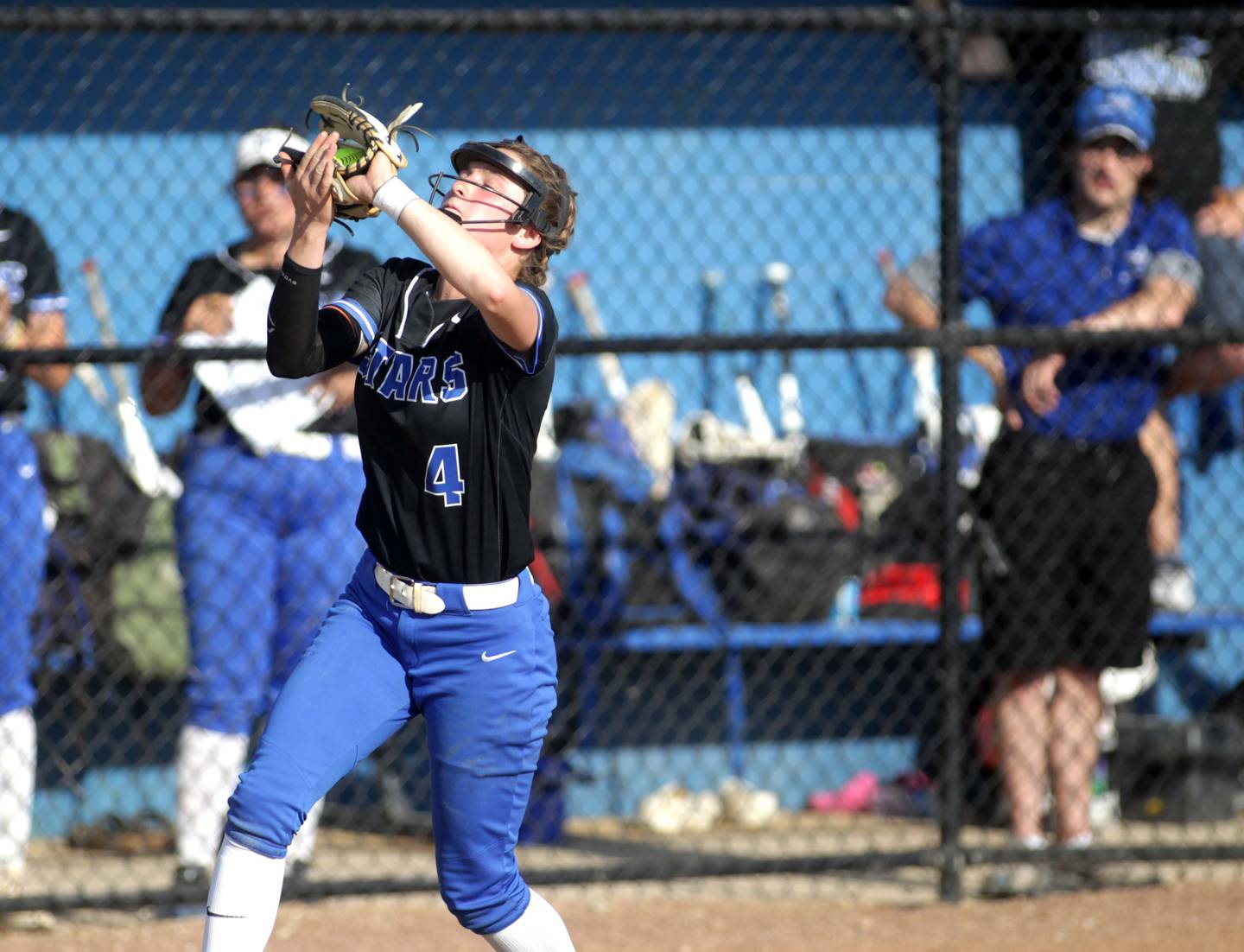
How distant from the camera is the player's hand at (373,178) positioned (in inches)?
105

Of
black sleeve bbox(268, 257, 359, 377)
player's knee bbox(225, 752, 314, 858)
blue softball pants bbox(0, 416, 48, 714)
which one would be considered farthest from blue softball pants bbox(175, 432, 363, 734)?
player's knee bbox(225, 752, 314, 858)

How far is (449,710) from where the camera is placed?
2973 mm

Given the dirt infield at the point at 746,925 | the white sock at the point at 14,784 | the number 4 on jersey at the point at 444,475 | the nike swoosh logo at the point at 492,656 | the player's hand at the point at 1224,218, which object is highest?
the player's hand at the point at 1224,218

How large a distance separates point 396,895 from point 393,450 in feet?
7.78

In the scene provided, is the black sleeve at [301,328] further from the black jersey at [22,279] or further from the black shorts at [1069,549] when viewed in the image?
the black shorts at [1069,549]

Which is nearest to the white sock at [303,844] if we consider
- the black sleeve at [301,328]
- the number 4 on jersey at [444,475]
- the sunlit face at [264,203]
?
the sunlit face at [264,203]

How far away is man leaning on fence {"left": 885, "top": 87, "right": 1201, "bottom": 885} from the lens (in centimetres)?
494

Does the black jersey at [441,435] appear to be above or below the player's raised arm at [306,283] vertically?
below

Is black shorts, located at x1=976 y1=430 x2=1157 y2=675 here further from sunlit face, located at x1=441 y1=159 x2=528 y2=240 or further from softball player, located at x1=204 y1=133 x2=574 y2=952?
sunlit face, located at x1=441 y1=159 x2=528 y2=240

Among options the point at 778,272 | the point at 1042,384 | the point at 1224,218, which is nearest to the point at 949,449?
the point at 1042,384

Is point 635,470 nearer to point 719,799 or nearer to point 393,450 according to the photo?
point 719,799

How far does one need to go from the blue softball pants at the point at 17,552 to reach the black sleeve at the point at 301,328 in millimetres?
2086

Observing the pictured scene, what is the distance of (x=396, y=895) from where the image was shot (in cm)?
493

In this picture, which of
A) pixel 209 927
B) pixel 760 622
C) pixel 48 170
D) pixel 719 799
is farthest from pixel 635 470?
pixel 209 927
